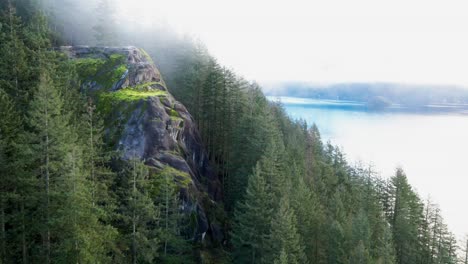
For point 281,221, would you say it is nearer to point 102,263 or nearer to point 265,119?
point 102,263

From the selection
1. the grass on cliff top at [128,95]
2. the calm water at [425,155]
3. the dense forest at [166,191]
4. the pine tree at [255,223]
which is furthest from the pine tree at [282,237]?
the calm water at [425,155]

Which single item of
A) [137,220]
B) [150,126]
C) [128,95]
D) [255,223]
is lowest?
[255,223]

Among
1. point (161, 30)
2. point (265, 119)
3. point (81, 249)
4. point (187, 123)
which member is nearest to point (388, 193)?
point (265, 119)

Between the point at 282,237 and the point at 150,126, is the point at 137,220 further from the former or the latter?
the point at 282,237

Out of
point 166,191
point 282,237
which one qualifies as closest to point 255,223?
point 282,237

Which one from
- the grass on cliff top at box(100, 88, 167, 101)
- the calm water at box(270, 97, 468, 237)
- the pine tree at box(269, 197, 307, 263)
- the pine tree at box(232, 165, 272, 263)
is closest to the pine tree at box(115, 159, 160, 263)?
the pine tree at box(232, 165, 272, 263)
